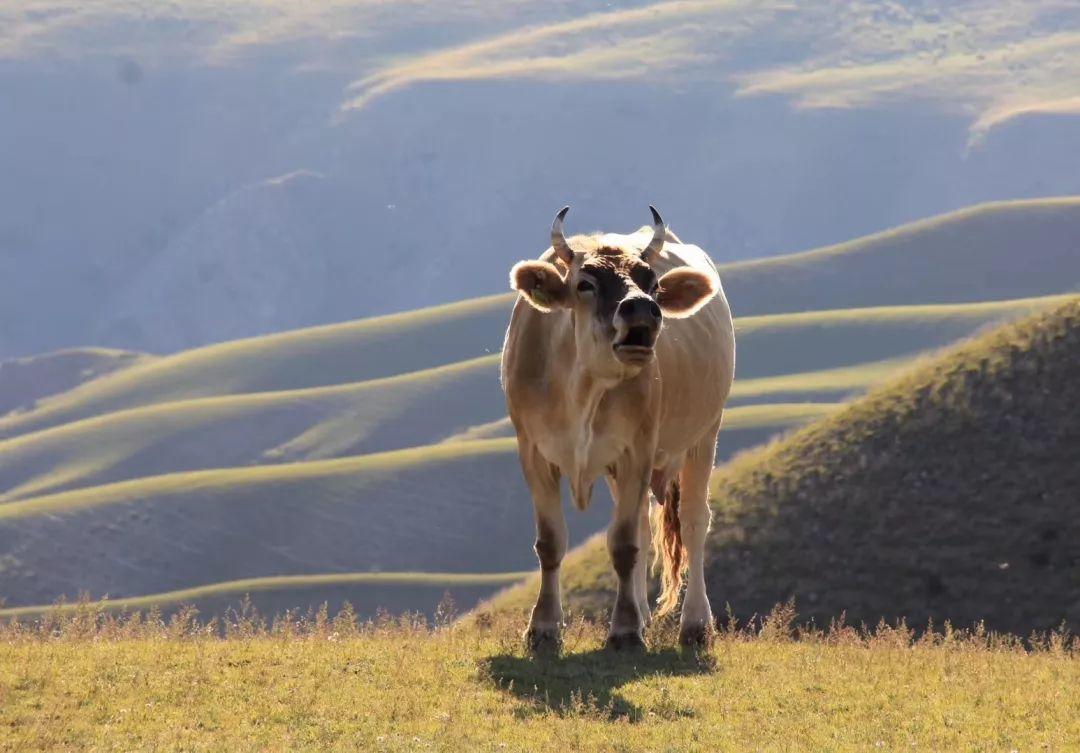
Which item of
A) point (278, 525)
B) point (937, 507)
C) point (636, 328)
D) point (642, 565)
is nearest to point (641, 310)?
point (636, 328)

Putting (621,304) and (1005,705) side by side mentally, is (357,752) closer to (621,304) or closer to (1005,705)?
(621,304)

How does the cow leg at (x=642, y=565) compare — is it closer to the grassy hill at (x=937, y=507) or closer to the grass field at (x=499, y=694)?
the grass field at (x=499, y=694)

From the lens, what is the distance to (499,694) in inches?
563

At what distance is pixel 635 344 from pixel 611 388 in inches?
57.9

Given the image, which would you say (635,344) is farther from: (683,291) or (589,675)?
(589,675)

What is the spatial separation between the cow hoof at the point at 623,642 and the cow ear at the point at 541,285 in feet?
9.33

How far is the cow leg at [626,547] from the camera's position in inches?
647

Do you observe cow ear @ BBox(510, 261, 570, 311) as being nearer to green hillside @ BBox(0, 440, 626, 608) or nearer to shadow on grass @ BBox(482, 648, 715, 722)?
shadow on grass @ BBox(482, 648, 715, 722)

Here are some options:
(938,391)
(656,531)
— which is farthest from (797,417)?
(656,531)

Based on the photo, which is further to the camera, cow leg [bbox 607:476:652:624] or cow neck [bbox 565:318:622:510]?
cow leg [bbox 607:476:652:624]

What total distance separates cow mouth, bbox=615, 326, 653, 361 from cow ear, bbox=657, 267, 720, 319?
1366 millimetres

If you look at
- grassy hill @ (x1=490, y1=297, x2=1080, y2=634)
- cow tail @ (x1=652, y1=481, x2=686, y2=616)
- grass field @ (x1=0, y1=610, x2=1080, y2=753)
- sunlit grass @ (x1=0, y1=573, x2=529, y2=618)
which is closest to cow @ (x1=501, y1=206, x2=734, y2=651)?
cow tail @ (x1=652, y1=481, x2=686, y2=616)

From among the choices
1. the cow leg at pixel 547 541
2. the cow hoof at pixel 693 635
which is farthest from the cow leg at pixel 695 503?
the cow leg at pixel 547 541

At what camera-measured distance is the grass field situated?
1280cm
